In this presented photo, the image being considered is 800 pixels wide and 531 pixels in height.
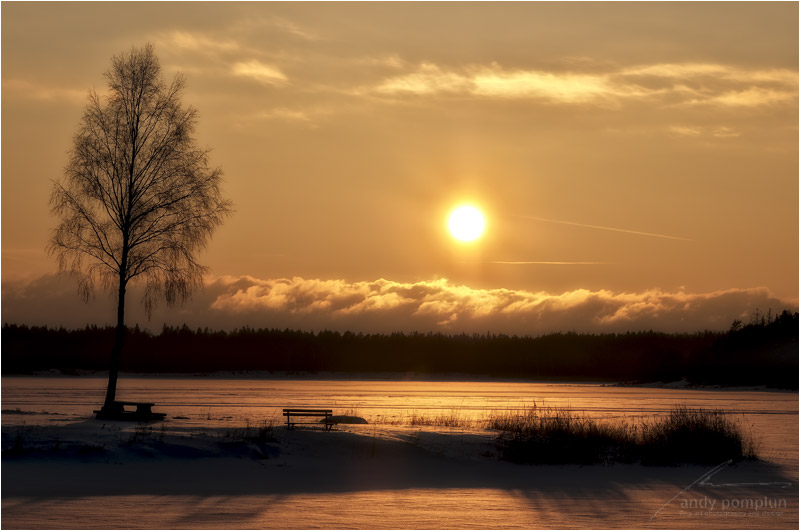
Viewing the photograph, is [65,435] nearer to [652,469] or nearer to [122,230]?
[122,230]

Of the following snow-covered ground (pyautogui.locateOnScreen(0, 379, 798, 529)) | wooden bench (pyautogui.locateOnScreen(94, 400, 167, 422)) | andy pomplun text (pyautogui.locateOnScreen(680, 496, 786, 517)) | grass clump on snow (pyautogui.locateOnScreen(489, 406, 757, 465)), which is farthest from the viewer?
wooden bench (pyautogui.locateOnScreen(94, 400, 167, 422))

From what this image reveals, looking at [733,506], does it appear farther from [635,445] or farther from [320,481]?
[320,481]

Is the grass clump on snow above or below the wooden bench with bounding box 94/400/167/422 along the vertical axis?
below

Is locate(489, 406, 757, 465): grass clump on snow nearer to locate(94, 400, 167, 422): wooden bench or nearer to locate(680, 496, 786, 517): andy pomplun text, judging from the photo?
locate(680, 496, 786, 517): andy pomplun text

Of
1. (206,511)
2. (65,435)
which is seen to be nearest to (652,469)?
(206,511)

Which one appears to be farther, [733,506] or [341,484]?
[341,484]

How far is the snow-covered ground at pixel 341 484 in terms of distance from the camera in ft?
61.7

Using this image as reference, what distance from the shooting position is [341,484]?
930 inches

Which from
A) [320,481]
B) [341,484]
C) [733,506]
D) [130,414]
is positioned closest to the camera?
[733,506]

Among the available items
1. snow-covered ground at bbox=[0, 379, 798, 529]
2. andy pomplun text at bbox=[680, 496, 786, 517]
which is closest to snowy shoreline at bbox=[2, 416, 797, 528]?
snow-covered ground at bbox=[0, 379, 798, 529]

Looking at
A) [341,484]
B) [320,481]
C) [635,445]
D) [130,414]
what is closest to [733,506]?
[341,484]

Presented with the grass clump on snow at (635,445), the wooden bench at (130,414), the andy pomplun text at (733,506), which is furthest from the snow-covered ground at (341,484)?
the wooden bench at (130,414)

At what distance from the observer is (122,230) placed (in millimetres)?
39312

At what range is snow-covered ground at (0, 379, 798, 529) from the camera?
1880cm
